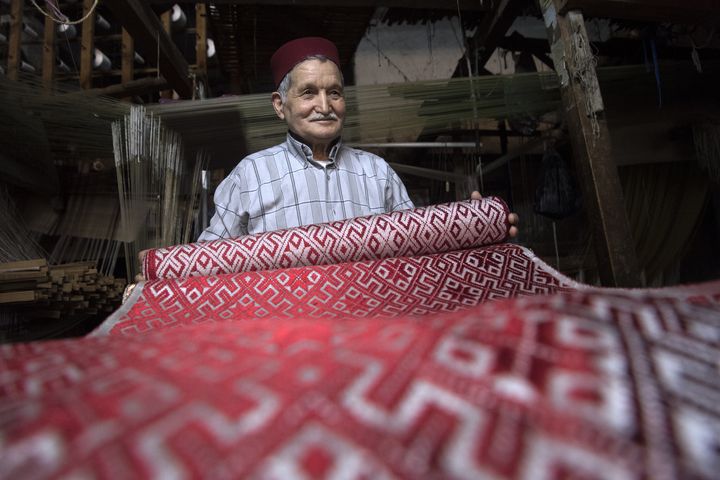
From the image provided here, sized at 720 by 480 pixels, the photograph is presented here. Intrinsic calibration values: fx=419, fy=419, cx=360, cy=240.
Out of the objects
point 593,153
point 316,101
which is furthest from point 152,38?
point 593,153

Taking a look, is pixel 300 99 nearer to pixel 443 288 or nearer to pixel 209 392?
pixel 443 288

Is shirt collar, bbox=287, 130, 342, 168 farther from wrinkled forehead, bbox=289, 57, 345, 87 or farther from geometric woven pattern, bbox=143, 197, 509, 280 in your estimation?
geometric woven pattern, bbox=143, 197, 509, 280

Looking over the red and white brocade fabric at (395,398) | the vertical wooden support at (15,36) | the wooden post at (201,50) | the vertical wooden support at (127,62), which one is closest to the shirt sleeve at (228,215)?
the red and white brocade fabric at (395,398)

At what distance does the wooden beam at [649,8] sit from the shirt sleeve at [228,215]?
1.81m

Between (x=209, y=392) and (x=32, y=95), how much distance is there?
279 cm

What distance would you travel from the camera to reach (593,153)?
191cm

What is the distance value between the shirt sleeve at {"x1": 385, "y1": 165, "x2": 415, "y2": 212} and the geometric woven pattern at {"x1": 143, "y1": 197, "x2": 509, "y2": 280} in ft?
2.33

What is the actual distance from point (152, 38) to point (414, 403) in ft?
10.0

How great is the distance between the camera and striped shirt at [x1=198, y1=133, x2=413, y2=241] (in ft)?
5.75

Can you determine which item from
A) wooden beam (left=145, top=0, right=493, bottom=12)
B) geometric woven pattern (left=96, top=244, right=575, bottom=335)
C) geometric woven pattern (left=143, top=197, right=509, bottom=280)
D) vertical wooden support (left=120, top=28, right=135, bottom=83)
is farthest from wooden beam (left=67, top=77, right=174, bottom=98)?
geometric woven pattern (left=96, top=244, right=575, bottom=335)

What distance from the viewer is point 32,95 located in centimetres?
237

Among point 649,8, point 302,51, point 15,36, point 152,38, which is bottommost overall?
point 302,51

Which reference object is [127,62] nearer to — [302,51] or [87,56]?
[87,56]

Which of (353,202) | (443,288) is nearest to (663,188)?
(353,202)
